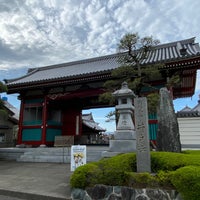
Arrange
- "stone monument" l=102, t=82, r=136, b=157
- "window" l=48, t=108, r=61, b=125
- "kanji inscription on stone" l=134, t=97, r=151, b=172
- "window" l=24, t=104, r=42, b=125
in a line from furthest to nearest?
"window" l=48, t=108, r=61, b=125, "window" l=24, t=104, r=42, b=125, "stone monument" l=102, t=82, r=136, b=157, "kanji inscription on stone" l=134, t=97, r=151, b=172

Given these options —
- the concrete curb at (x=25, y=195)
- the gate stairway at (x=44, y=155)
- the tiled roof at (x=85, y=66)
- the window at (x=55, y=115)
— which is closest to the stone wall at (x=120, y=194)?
the concrete curb at (x=25, y=195)

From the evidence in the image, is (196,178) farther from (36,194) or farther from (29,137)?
(29,137)

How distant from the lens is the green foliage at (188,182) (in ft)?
10.1

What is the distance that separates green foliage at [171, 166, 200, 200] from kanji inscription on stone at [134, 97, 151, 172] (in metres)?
0.66

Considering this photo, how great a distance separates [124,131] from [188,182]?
11.6 ft

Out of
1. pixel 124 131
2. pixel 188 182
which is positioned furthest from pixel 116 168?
pixel 124 131

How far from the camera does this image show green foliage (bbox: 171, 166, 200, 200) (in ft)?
10.1

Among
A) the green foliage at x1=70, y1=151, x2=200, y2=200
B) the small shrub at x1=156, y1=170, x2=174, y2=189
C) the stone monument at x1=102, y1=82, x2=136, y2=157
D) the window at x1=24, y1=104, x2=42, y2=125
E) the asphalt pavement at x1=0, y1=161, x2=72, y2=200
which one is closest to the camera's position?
the green foliage at x1=70, y1=151, x2=200, y2=200

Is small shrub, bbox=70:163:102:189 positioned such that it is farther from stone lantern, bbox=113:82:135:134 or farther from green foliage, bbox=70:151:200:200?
stone lantern, bbox=113:82:135:134

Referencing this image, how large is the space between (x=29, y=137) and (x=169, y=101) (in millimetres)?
9688

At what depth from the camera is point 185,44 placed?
42.7 ft

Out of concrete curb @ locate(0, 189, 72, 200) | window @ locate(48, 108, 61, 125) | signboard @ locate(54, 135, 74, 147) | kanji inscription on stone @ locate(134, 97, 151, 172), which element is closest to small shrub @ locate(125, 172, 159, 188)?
kanji inscription on stone @ locate(134, 97, 151, 172)

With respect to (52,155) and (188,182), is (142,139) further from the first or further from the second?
(52,155)

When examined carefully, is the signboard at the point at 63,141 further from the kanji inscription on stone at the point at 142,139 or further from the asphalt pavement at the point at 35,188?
the kanji inscription on stone at the point at 142,139
